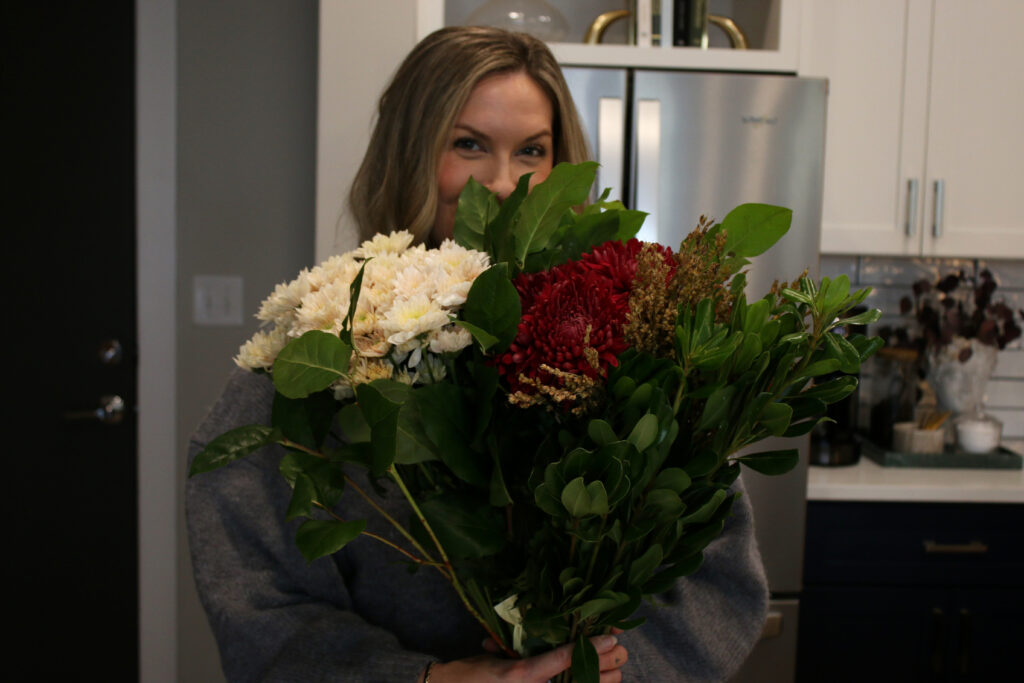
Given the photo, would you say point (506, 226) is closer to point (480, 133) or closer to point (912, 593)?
point (480, 133)

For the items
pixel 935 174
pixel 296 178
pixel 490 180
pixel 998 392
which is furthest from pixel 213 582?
pixel 998 392

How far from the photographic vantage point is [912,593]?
1.87 metres

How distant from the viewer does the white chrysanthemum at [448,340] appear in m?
0.52

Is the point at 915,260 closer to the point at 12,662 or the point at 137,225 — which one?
the point at 137,225

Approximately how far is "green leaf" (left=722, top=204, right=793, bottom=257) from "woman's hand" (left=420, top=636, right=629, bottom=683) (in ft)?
1.06

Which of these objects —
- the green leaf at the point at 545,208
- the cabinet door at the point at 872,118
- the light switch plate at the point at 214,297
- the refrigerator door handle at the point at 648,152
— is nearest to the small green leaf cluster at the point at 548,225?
the green leaf at the point at 545,208

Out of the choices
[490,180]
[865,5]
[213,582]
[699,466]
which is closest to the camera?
[699,466]

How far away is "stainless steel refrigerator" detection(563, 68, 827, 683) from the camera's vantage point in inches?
68.9

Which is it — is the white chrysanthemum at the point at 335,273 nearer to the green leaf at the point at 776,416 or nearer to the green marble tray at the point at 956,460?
the green leaf at the point at 776,416

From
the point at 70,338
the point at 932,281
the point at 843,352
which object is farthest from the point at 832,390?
the point at 932,281

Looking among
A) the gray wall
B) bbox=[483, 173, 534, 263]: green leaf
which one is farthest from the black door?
bbox=[483, 173, 534, 263]: green leaf

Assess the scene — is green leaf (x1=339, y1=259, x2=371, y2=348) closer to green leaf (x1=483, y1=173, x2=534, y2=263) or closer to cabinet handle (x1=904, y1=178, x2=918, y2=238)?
green leaf (x1=483, y1=173, x2=534, y2=263)

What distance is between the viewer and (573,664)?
59 cm

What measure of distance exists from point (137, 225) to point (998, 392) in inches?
96.8
